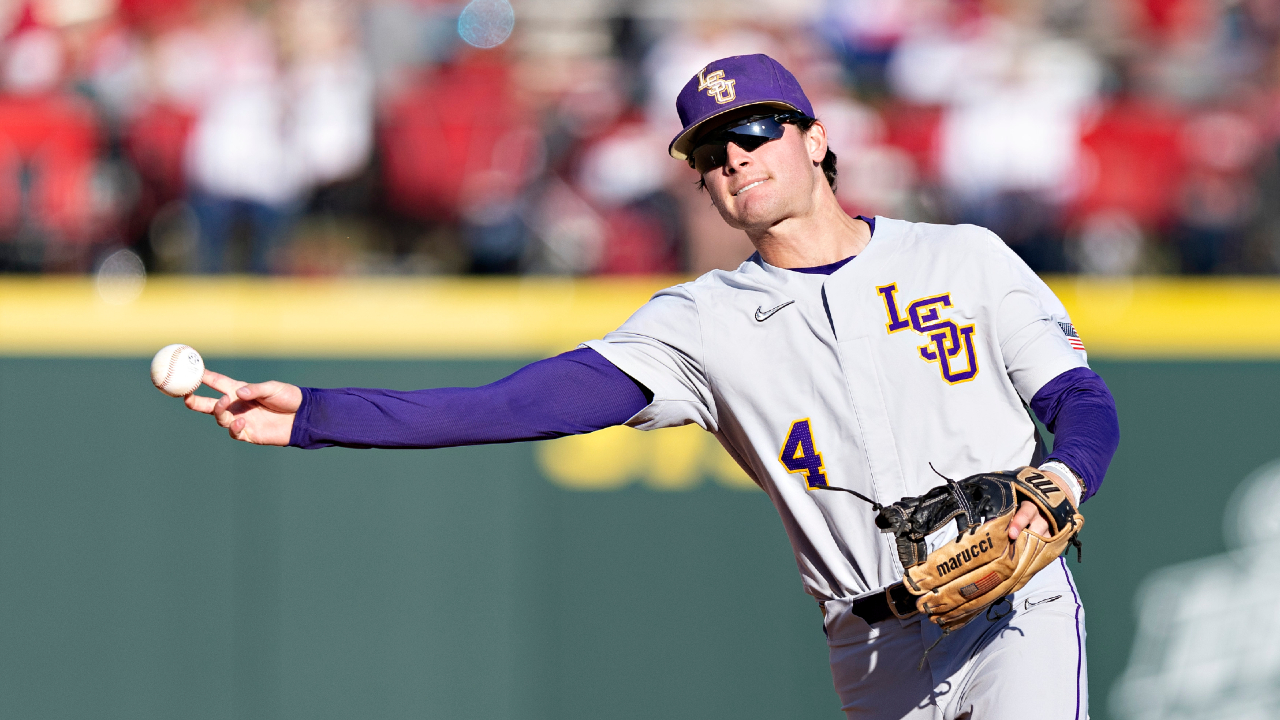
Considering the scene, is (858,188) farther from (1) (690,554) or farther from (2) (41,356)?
(2) (41,356)

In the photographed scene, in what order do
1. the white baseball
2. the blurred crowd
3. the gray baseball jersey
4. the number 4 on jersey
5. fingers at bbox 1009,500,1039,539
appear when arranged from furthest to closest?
the blurred crowd
the number 4 on jersey
the gray baseball jersey
the white baseball
fingers at bbox 1009,500,1039,539

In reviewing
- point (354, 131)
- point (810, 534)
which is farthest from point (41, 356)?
point (810, 534)

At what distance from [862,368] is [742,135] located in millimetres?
625

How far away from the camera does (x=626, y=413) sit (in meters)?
3.14

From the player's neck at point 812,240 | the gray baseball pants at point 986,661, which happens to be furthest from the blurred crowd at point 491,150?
the gray baseball pants at point 986,661

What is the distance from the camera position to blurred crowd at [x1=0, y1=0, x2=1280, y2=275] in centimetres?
632

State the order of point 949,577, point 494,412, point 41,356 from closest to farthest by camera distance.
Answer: point 949,577 → point 494,412 → point 41,356

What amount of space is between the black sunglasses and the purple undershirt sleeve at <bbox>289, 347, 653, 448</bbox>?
56 centimetres

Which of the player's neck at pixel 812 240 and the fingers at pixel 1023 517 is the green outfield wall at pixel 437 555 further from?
the fingers at pixel 1023 517

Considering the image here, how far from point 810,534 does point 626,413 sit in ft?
1.70

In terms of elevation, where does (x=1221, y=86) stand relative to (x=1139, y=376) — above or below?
above

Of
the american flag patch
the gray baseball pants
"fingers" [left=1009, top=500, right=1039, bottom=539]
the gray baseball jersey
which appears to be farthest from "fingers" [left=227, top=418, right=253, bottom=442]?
the american flag patch

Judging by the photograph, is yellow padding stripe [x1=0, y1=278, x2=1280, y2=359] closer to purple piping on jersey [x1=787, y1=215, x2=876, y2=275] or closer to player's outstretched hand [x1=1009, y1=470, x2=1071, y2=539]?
purple piping on jersey [x1=787, y1=215, x2=876, y2=275]

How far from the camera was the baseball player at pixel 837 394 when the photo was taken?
2.86m
